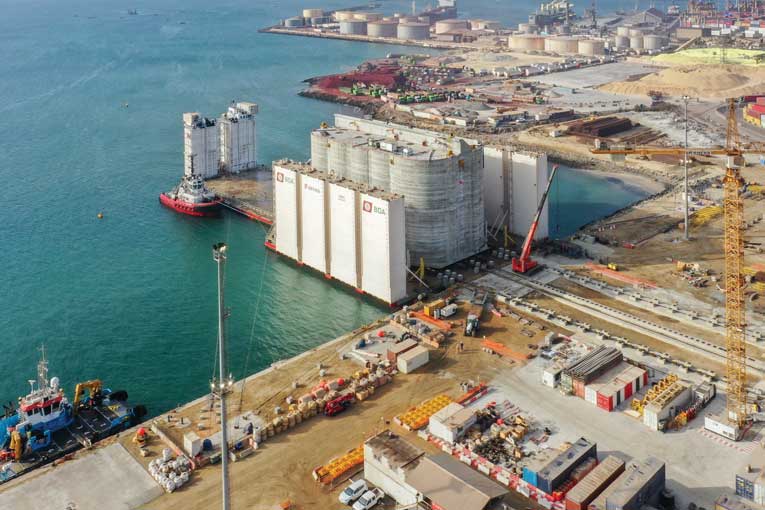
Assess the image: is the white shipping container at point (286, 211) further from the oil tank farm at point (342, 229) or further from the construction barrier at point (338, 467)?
the construction barrier at point (338, 467)

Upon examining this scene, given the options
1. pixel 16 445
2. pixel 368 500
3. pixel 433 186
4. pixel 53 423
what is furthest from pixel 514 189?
pixel 16 445

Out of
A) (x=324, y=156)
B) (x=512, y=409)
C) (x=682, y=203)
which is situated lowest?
(x=512, y=409)

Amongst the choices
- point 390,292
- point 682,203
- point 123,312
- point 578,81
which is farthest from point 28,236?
point 578,81

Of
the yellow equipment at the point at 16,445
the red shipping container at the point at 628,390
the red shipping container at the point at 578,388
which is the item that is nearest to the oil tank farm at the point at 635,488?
the red shipping container at the point at 628,390

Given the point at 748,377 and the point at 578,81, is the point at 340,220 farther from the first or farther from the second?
the point at 578,81

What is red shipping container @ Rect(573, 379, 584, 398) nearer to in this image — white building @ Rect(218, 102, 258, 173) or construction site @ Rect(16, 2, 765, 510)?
construction site @ Rect(16, 2, 765, 510)

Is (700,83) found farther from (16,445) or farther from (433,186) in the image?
(16,445)

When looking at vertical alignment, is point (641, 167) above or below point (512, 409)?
above
